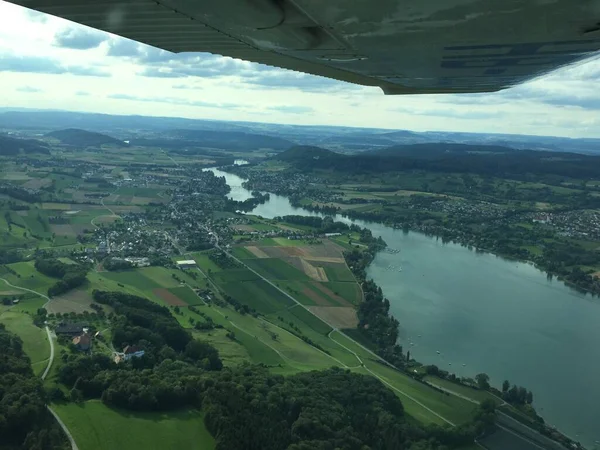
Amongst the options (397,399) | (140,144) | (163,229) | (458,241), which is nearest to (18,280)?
(163,229)

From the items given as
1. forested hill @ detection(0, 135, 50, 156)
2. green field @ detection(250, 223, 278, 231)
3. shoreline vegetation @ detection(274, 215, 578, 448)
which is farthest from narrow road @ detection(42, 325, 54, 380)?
forested hill @ detection(0, 135, 50, 156)

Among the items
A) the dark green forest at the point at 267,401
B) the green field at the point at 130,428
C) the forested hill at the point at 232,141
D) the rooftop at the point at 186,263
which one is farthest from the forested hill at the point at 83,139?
the green field at the point at 130,428

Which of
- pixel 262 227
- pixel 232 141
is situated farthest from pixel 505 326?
pixel 232 141

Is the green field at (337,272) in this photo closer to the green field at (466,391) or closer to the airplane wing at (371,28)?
the green field at (466,391)

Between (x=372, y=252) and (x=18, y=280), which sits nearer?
(x=18, y=280)

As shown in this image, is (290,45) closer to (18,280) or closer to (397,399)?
(397,399)

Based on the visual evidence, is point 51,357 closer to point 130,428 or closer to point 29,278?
point 130,428

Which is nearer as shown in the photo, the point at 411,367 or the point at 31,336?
the point at 31,336
